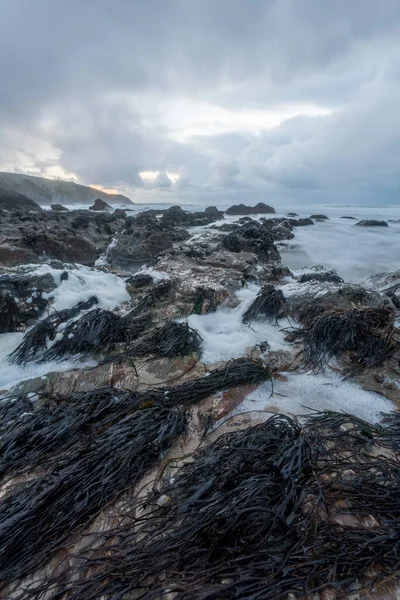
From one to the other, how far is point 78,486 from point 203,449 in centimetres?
71

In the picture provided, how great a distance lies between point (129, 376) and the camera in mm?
2596

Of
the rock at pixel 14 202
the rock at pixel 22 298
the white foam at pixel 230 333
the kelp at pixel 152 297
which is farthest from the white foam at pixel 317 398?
the rock at pixel 14 202

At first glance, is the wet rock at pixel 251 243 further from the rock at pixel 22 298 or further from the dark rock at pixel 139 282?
the rock at pixel 22 298

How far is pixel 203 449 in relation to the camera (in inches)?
65.5

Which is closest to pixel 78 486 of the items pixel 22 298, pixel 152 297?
pixel 152 297

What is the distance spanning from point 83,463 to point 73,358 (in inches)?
63.2

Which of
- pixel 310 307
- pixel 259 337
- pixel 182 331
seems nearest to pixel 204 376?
pixel 182 331

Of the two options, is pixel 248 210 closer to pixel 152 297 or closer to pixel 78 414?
pixel 152 297

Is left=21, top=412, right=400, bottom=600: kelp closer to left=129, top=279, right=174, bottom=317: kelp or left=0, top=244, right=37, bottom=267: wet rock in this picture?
left=129, top=279, right=174, bottom=317: kelp

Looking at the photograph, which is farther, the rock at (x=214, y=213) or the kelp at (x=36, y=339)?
the rock at (x=214, y=213)

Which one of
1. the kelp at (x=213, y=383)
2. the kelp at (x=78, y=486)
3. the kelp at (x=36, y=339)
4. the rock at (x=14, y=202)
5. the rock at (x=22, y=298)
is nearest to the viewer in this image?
the kelp at (x=78, y=486)

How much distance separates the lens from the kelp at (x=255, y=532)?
100cm

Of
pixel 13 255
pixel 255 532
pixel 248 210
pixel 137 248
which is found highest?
pixel 248 210

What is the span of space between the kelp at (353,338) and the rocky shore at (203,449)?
0.05 ft
